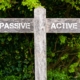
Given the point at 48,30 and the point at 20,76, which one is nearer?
the point at 48,30

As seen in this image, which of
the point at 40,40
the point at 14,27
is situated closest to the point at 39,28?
the point at 40,40

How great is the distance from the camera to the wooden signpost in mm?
4945

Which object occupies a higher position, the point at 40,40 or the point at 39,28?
the point at 39,28

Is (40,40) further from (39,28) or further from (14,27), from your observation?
(14,27)

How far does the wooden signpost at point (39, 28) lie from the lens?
495cm

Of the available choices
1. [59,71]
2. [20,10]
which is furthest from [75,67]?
[20,10]

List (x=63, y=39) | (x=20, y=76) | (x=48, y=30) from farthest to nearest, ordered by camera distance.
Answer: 1. (x=20, y=76)
2. (x=63, y=39)
3. (x=48, y=30)

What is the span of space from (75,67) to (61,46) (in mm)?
581

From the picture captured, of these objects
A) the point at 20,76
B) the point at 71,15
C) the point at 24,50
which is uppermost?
the point at 71,15

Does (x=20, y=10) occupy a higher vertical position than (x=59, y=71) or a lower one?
higher

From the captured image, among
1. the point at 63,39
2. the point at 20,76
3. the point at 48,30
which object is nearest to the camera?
the point at 48,30

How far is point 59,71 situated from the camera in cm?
775

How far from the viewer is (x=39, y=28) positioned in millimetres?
4934

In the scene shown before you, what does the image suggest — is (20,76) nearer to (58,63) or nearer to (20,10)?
(58,63)
